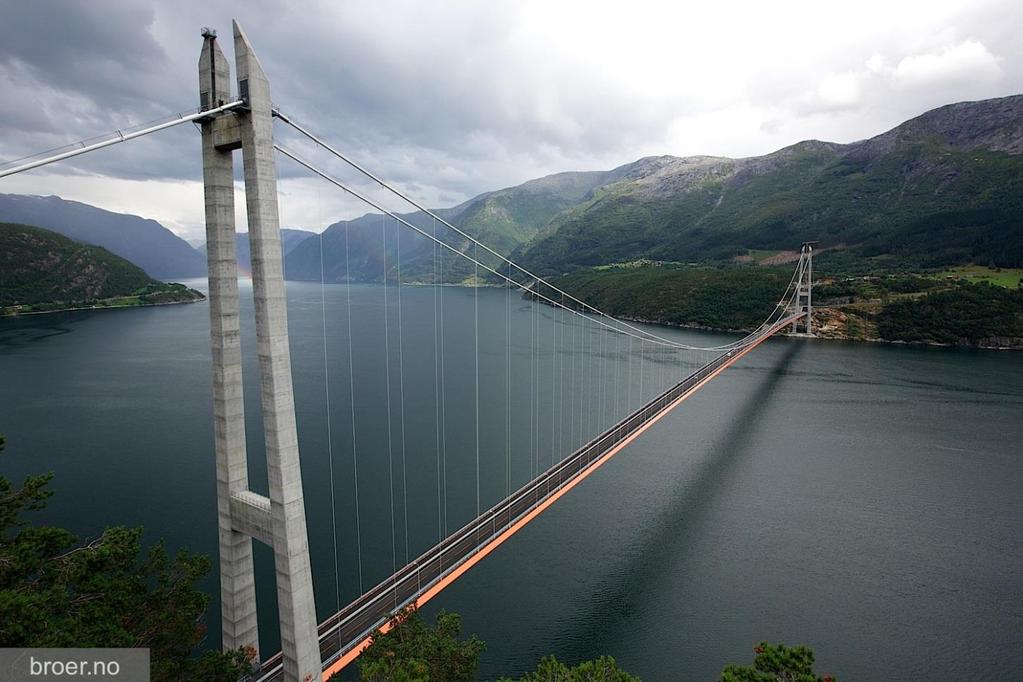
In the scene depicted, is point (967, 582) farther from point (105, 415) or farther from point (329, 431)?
point (105, 415)

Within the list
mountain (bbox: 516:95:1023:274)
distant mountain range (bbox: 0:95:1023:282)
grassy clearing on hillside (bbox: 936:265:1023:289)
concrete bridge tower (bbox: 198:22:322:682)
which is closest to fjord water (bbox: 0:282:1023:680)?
concrete bridge tower (bbox: 198:22:322:682)

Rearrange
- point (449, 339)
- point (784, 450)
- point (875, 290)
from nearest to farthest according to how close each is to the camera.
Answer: point (784, 450) → point (449, 339) → point (875, 290)

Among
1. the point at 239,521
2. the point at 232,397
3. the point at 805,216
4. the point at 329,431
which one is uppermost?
the point at 805,216

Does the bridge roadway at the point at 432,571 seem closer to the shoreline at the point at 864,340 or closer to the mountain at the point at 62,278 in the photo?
the shoreline at the point at 864,340

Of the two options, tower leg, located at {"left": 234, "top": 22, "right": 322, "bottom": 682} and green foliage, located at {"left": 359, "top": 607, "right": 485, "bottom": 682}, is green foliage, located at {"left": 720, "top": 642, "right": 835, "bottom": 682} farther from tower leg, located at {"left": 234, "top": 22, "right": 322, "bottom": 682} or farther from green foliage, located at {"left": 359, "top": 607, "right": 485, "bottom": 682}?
tower leg, located at {"left": 234, "top": 22, "right": 322, "bottom": 682}

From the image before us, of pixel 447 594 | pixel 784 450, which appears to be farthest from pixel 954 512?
pixel 447 594

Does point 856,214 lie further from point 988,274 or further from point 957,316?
point 957,316

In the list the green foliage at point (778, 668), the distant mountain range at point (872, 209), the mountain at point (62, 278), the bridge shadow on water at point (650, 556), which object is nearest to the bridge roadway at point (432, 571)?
the bridge shadow on water at point (650, 556)
